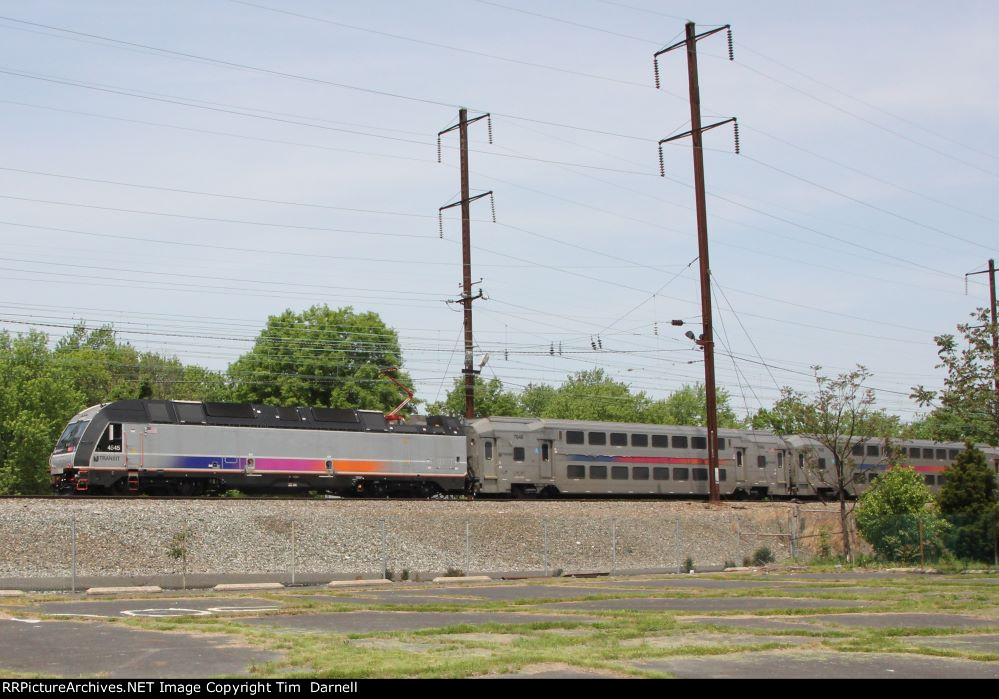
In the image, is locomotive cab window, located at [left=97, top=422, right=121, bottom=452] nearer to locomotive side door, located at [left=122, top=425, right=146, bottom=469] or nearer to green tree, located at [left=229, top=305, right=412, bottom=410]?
locomotive side door, located at [left=122, top=425, right=146, bottom=469]

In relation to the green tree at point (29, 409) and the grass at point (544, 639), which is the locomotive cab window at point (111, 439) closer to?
the grass at point (544, 639)

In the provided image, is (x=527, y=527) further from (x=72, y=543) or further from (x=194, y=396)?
(x=194, y=396)

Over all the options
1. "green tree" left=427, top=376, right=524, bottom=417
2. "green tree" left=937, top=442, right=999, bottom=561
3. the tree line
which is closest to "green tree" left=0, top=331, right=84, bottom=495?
the tree line

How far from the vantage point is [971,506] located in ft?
136

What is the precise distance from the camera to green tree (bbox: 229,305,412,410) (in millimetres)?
86188

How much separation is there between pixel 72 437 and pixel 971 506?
3404 centimetres

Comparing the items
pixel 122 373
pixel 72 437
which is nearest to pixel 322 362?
pixel 122 373

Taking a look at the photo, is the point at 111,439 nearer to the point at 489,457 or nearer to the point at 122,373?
the point at 489,457

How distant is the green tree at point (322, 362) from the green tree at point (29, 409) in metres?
13.7

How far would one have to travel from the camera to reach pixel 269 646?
1371cm

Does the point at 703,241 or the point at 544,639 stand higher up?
the point at 703,241

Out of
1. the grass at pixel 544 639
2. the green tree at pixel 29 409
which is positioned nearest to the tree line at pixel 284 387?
the green tree at pixel 29 409

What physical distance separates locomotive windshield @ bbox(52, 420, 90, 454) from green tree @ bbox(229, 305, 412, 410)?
44.3 m

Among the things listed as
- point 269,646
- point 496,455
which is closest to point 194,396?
point 496,455
